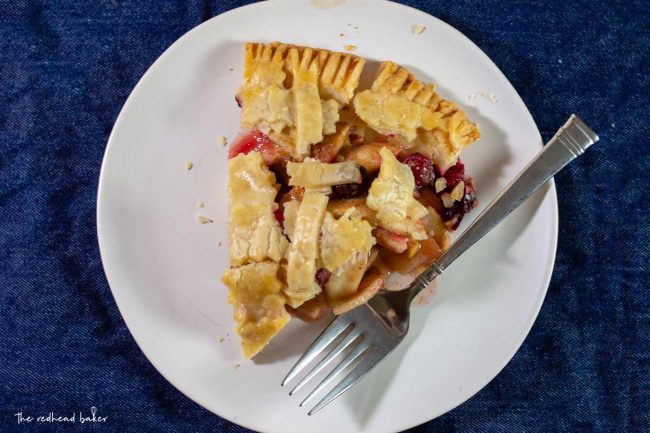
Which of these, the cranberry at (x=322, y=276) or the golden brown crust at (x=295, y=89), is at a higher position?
the golden brown crust at (x=295, y=89)

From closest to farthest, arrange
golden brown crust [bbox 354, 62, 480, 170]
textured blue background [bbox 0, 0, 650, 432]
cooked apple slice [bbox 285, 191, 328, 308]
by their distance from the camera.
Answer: cooked apple slice [bbox 285, 191, 328, 308]
golden brown crust [bbox 354, 62, 480, 170]
textured blue background [bbox 0, 0, 650, 432]

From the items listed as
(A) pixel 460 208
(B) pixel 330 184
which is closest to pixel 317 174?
(B) pixel 330 184

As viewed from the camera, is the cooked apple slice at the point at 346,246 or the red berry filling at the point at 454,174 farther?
the red berry filling at the point at 454,174

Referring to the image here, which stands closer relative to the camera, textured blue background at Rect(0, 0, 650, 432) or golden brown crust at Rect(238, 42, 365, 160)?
golden brown crust at Rect(238, 42, 365, 160)

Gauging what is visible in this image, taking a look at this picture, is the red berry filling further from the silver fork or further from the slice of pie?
the silver fork

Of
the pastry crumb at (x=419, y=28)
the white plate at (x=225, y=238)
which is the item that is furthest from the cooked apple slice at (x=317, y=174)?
the pastry crumb at (x=419, y=28)

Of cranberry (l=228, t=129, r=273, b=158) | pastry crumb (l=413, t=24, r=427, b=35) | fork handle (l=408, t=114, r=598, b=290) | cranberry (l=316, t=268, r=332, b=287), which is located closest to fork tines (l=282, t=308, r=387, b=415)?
cranberry (l=316, t=268, r=332, b=287)

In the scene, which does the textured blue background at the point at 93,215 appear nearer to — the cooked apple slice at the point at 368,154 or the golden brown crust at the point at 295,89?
the golden brown crust at the point at 295,89

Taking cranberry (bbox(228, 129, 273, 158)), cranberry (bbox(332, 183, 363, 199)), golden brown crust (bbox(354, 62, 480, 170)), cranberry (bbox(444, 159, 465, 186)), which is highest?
golden brown crust (bbox(354, 62, 480, 170))
